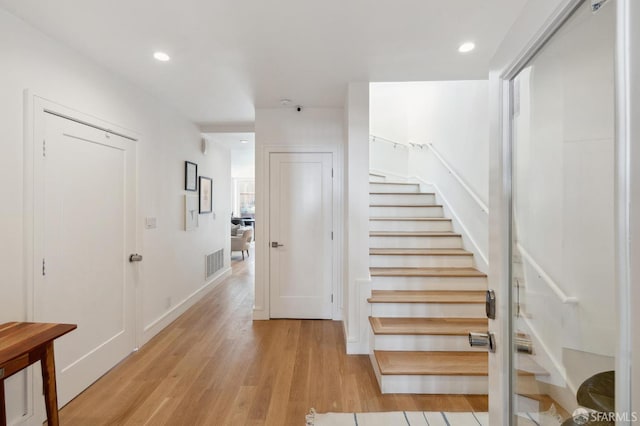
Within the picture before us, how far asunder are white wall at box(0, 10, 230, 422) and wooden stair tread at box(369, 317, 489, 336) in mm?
2253

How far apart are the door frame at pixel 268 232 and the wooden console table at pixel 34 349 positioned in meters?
2.08

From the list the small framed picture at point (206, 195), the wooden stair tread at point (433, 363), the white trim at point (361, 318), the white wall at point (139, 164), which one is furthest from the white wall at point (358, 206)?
the small framed picture at point (206, 195)

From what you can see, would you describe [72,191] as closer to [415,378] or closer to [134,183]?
[134,183]

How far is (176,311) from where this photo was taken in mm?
3596

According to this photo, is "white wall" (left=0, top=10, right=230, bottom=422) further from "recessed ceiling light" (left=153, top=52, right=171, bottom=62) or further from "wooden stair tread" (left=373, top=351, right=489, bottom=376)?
Result: "wooden stair tread" (left=373, top=351, right=489, bottom=376)

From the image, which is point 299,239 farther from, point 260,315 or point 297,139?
point 297,139

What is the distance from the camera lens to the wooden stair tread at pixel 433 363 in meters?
2.19

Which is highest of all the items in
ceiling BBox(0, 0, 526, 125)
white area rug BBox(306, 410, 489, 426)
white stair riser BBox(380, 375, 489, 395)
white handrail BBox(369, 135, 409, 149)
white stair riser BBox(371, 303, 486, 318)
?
white handrail BBox(369, 135, 409, 149)

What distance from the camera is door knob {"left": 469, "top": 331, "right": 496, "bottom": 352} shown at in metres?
0.98

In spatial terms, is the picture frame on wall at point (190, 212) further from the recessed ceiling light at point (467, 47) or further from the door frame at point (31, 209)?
the recessed ceiling light at point (467, 47)

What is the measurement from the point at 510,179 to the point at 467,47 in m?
1.70

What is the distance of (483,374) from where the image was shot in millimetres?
2158

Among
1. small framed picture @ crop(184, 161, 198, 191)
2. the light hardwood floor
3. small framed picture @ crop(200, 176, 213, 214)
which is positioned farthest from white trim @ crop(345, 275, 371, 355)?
small framed picture @ crop(200, 176, 213, 214)

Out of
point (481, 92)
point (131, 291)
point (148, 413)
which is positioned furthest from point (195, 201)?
point (481, 92)
